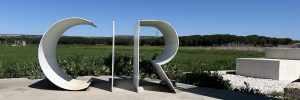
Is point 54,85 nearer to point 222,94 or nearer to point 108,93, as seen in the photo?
point 108,93

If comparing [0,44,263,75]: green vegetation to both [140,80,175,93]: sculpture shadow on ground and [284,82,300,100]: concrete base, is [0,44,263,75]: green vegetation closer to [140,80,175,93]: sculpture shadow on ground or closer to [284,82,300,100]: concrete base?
[140,80,175,93]: sculpture shadow on ground

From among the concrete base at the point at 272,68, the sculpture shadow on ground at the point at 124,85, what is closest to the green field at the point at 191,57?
the concrete base at the point at 272,68

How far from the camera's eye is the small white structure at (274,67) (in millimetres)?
17781

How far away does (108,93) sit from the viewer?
10.6 meters

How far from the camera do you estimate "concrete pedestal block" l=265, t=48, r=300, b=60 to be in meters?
19.6

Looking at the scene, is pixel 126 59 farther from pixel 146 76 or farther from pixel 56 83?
pixel 56 83

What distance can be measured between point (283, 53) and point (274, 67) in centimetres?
259

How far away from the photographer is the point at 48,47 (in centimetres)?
1191

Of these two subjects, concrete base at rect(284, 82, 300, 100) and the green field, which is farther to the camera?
the green field

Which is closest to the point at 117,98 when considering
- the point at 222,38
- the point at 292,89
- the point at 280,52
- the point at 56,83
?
the point at 56,83

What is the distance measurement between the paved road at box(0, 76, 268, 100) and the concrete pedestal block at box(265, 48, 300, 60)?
9.28m

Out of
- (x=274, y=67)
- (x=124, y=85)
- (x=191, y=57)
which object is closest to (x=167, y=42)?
(x=124, y=85)

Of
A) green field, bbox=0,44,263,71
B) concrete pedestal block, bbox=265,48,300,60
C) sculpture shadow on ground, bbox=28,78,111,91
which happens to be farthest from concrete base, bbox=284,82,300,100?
concrete pedestal block, bbox=265,48,300,60

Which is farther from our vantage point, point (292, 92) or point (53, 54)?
point (53, 54)
